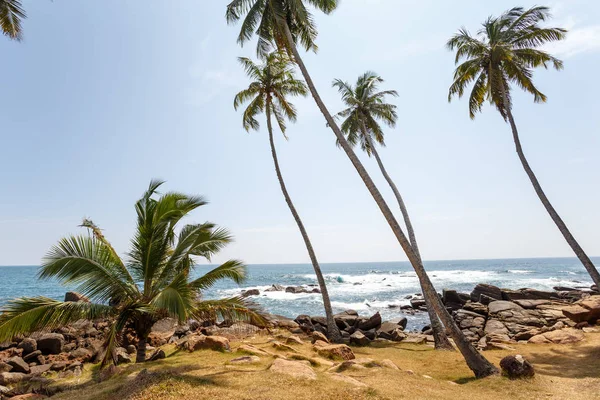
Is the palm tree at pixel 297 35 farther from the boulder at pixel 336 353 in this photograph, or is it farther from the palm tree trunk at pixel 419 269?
the boulder at pixel 336 353

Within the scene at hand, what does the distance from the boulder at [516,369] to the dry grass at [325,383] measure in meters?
0.21

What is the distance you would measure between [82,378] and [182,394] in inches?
233

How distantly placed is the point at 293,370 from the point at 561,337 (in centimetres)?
1385

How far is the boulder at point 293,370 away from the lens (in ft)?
25.3

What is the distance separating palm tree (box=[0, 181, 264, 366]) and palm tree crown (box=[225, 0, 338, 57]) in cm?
739

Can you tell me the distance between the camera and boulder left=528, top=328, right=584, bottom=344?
48.0 feet

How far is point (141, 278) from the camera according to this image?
1033 centimetres

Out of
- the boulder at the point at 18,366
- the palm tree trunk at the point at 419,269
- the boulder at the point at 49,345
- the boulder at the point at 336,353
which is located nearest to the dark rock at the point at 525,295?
the palm tree trunk at the point at 419,269

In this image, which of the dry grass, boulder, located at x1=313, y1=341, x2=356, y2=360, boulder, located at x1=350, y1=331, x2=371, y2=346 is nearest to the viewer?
the dry grass

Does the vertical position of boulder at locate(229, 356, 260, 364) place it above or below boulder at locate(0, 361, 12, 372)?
above

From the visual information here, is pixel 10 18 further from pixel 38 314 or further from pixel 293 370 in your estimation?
pixel 293 370

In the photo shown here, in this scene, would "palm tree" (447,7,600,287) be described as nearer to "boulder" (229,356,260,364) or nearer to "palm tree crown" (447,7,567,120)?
"palm tree crown" (447,7,567,120)

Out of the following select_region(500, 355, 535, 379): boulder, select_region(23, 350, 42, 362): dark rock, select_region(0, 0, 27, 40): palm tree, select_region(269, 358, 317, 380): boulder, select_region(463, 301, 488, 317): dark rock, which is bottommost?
select_region(463, 301, 488, 317): dark rock

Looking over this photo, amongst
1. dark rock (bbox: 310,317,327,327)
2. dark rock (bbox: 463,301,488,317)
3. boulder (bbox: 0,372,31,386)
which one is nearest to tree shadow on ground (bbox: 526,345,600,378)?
dark rock (bbox: 310,317,327,327)
